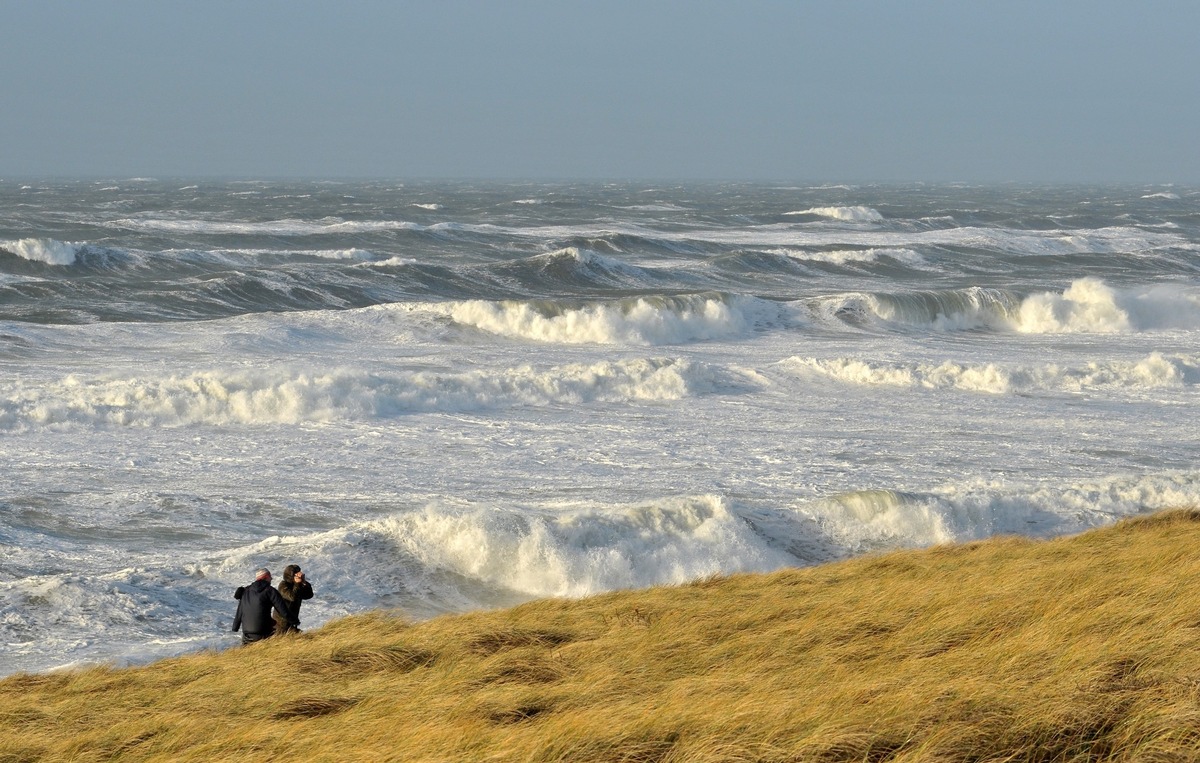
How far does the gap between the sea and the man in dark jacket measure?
961 millimetres

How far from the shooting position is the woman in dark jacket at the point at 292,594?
373 inches

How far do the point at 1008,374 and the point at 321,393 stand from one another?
14035 millimetres

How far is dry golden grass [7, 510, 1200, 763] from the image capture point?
4910 millimetres

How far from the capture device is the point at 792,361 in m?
27.3

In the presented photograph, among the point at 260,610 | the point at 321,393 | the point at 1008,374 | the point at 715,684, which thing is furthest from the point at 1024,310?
the point at 715,684

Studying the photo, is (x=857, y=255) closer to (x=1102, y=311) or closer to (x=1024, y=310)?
(x=1024, y=310)

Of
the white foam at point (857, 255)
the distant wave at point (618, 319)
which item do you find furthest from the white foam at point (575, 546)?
the white foam at point (857, 255)

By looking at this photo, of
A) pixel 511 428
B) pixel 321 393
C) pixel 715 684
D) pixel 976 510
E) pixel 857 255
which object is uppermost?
pixel 715 684

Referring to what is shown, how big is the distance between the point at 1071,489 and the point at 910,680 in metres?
11.6

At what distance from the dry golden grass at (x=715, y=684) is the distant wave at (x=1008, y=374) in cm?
1560

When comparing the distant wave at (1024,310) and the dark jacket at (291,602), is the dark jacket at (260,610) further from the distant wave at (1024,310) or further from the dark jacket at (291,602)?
the distant wave at (1024,310)

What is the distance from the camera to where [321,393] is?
21.8 metres

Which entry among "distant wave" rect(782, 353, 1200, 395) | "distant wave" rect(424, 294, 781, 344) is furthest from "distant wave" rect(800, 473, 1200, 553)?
"distant wave" rect(424, 294, 781, 344)

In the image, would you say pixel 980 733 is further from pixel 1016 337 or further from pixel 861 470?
pixel 1016 337
